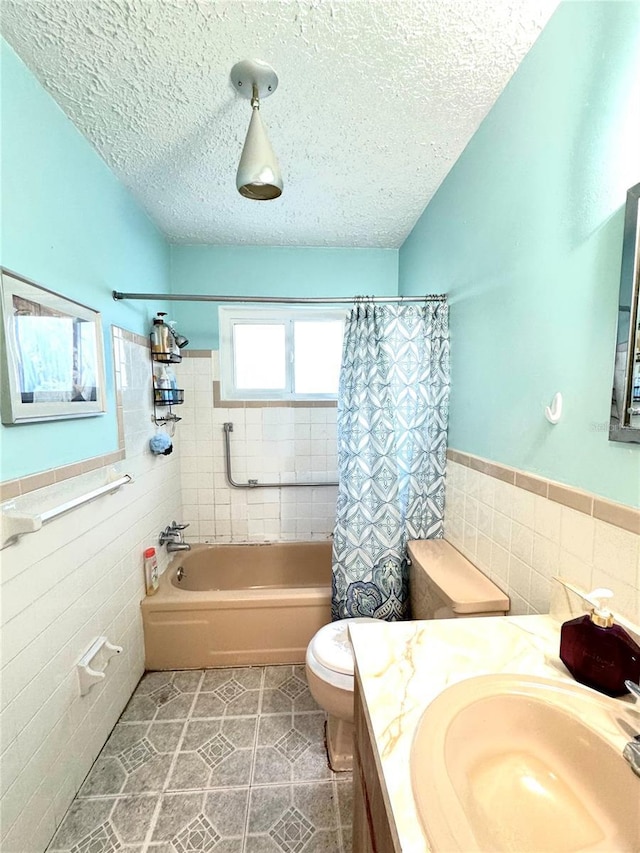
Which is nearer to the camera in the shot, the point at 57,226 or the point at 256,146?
the point at 256,146

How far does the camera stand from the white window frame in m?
2.51

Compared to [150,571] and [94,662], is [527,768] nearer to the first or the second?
[94,662]

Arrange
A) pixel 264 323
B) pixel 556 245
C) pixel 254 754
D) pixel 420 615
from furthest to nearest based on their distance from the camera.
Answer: pixel 264 323 → pixel 420 615 → pixel 254 754 → pixel 556 245

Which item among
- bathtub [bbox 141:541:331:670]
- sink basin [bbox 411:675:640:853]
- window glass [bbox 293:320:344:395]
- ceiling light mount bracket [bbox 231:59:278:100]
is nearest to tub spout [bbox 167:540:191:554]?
bathtub [bbox 141:541:331:670]

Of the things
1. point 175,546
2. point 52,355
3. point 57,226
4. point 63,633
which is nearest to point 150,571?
point 175,546

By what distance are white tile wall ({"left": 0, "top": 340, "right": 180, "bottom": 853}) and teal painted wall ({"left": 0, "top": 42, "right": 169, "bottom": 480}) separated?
0.47ft

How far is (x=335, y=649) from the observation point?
1381mm

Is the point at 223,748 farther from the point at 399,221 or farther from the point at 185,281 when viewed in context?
the point at 399,221

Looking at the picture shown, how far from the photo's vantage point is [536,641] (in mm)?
829

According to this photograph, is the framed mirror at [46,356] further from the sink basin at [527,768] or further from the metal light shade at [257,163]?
the sink basin at [527,768]

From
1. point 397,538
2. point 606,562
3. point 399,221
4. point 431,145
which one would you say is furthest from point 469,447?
point 399,221

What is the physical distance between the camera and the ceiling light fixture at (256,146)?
1.06 m

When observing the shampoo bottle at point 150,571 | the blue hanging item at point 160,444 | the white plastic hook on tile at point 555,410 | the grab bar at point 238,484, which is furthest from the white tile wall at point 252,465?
the white plastic hook on tile at point 555,410

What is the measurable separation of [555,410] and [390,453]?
819mm
